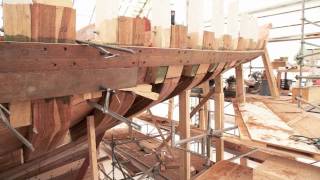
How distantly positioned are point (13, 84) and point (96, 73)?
0.30 m

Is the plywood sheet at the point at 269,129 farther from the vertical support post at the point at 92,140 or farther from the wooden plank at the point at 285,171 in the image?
the vertical support post at the point at 92,140

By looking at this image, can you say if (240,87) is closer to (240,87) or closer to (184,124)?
(240,87)

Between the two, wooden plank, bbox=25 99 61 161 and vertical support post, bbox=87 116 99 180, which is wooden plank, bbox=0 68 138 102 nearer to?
wooden plank, bbox=25 99 61 161

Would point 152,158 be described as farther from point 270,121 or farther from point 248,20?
point 248,20

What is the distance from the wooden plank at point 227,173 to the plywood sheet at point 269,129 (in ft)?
1.03

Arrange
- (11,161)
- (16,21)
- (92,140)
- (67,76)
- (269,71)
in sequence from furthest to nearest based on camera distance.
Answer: (269,71) < (11,161) < (92,140) < (67,76) < (16,21)

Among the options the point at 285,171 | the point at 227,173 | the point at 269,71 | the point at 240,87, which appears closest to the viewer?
the point at 285,171

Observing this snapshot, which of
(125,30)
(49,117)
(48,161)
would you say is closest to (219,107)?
(125,30)

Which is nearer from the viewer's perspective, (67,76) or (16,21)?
(16,21)

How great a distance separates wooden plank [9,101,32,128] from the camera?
86 cm

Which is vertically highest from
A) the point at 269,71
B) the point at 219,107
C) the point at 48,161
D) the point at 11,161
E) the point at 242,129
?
the point at 269,71

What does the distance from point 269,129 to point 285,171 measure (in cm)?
31

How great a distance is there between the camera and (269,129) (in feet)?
6.15

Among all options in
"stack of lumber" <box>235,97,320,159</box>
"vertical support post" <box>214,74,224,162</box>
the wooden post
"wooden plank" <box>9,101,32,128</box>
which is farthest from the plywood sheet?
"wooden plank" <box>9,101,32,128</box>
